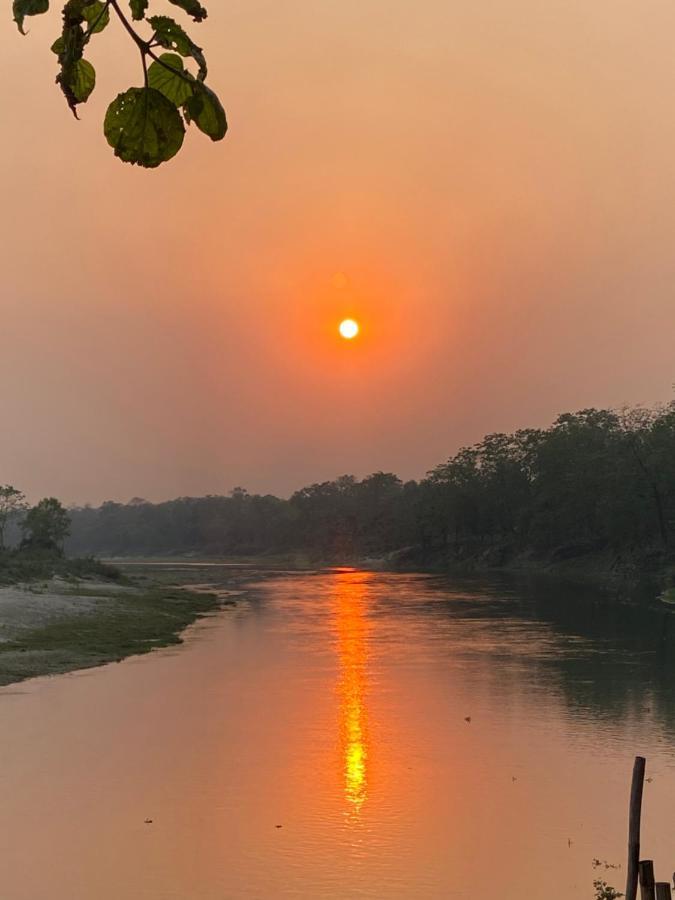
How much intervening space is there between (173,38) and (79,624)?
42.6 metres

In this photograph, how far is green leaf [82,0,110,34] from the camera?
2186 mm

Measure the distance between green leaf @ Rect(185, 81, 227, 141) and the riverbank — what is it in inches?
1154

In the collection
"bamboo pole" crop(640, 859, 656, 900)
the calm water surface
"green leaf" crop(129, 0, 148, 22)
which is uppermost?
"green leaf" crop(129, 0, 148, 22)

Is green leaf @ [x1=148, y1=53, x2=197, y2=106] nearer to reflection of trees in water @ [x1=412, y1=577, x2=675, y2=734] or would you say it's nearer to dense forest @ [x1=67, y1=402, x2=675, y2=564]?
reflection of trees in water @ [x1=412, y1=577, x2=675, y2=734]

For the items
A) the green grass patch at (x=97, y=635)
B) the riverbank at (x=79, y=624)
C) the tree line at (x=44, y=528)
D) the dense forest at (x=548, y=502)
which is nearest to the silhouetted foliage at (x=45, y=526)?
the tree line at (x=44, y=528)

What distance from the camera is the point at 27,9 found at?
2.02 m

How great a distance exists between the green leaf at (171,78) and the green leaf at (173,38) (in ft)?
0.10

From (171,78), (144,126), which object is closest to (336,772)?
(144,126)

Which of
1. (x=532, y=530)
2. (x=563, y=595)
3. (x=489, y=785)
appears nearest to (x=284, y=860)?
(x=489, y=785)

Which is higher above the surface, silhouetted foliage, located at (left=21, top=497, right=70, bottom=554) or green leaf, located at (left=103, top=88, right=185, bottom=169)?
silhouetted foliage, located at (left=21, top=497, right=70, bottom=554)

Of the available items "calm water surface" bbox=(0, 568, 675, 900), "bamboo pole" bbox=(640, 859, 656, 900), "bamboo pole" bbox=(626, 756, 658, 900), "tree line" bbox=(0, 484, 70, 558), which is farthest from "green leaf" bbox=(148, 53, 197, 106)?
"tree line" bbox=(0, 484, 70, 558)

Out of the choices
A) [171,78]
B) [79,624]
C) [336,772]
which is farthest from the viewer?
[79,624]

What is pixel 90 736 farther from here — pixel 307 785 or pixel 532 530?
pixel 532 530

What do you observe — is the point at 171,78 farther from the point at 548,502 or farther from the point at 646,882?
the point at 548,502
